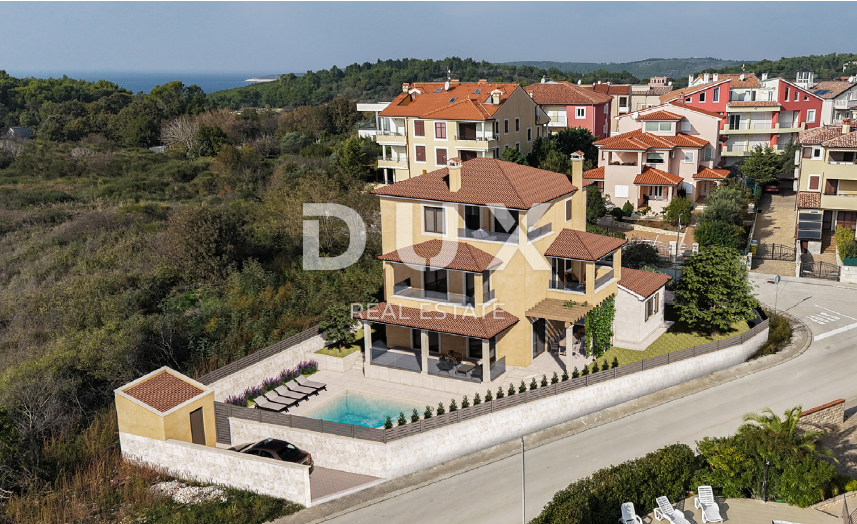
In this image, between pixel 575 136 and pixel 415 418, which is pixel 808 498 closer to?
pixel 415 418

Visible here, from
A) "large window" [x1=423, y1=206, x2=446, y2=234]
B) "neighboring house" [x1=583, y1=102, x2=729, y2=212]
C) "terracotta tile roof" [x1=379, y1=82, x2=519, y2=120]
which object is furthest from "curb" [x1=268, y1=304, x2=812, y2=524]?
"terracotta tile roof" [x1=379, y1=82, x2=519, y2=120]

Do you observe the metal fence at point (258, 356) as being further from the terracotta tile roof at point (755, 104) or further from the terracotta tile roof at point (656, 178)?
the terracotta tile roof at point (755, 104)

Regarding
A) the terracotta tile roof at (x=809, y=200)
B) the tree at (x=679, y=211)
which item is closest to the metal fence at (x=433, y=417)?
the terracotta tile roof at (x=809, y=200)

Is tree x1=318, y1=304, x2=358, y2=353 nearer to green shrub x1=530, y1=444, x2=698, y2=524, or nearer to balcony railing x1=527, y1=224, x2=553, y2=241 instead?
balcony railing x1=527, y1=224, x2=553, y2=241

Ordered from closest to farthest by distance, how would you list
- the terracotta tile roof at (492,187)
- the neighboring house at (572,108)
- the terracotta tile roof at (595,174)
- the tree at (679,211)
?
the terracotta tile roof at (492,187)
the tree at (679,211)
the terracotta tile roof at (595,174)
the neighboring house at (572,108)

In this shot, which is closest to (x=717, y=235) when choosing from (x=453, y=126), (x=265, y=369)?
(x=453, y=126)

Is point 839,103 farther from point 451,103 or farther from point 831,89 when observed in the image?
point 451,103
